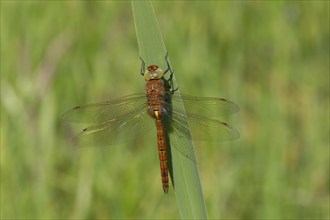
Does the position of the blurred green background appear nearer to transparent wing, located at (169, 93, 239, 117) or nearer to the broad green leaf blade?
transparent wing, located at (169, 93, 239, 117)

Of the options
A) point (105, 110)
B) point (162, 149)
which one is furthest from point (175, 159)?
point (105, 110)

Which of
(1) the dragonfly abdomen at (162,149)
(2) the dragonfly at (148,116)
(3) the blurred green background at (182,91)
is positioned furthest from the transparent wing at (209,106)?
(3) the blurred green background at (182,91)

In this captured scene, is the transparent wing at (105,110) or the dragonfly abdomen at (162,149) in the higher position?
the transparent wing at (105,110)

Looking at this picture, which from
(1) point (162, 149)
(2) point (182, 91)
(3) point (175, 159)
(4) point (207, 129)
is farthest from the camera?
(2) point (182, 91)

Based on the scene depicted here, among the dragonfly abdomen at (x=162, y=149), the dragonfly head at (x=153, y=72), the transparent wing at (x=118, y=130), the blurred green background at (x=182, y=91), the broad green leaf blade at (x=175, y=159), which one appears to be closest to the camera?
the broad green leaf blade at (x=175, y=159)

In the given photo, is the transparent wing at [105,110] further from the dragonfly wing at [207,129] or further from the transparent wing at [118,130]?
the dragonfly wing at [207,129]

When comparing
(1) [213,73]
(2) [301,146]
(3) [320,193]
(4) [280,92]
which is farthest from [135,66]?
(3) [320,193]

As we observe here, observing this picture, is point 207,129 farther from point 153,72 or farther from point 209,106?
point 153,72
